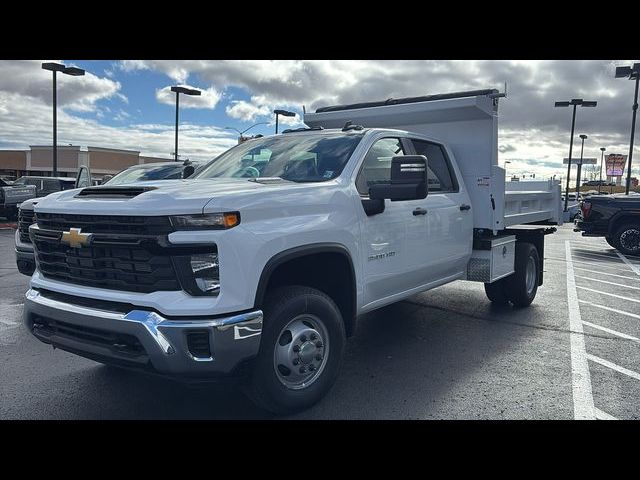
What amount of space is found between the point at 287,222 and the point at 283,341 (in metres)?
0.78

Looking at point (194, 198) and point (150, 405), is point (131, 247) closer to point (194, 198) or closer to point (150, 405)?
point (194, 198)

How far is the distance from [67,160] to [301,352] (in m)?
67.0

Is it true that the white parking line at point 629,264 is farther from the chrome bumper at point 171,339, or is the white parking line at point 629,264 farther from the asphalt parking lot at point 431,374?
the chrome bumper at point 171,339

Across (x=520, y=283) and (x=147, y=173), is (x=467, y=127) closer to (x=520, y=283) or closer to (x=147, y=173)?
(x=520, y=283)

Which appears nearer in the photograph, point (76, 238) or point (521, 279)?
point (76, 238)

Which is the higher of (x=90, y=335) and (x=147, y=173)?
(x=147, y=173)

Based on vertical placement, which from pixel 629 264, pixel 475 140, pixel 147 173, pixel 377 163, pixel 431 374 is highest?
pixel 475 140

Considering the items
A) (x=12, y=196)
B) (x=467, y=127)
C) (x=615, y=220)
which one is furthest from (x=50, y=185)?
(x=615, y=220)

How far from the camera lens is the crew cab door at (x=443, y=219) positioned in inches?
203

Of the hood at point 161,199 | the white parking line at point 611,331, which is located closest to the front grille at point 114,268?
the hood at point 161,199

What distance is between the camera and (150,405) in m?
3.97

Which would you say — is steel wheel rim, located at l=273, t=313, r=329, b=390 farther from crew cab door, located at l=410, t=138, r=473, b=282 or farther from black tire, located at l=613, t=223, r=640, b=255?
black tire, located at l=613, t=223, r=640, b=255

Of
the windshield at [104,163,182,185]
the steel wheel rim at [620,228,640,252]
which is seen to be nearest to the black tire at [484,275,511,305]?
the windshield at [104,163,182,185]

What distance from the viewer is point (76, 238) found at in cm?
345
